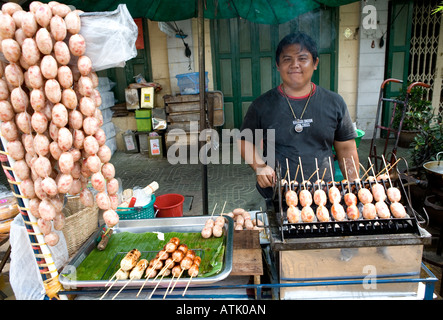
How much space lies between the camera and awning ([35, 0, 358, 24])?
146 inches

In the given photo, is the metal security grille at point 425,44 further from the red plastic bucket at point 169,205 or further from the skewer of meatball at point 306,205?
the skewer of meatball at point 306,205

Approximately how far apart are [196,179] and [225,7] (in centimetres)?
394

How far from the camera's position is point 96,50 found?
182 cm

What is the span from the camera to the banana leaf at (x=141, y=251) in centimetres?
205

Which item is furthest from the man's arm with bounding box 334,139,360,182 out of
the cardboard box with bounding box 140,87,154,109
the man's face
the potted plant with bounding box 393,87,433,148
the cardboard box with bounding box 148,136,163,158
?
the cardboard box with bounding box 140,87,154,109

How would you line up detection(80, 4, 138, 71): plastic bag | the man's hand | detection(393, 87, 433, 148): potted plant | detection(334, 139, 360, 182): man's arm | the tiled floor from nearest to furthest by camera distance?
detection(80, 4, 138, 71): plastic bag → the man's hand → detection(334, 139, 360, 182): man's arm → the tiled floor → detection(393, 87, 433, 148): potted plant

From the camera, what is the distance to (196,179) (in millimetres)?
7102

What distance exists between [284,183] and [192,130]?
21.1 feet

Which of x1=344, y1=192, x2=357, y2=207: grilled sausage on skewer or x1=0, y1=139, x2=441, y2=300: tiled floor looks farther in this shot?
x1=0, y1=139, x2=441, y2=300: tiled floor

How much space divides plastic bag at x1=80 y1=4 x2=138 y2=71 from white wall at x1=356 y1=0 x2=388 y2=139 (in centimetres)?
824

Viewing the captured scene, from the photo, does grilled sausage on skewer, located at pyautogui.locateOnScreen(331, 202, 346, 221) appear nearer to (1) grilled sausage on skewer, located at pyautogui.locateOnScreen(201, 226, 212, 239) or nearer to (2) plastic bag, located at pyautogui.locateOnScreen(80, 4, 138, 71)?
(1) grilled sausage on skewer, located at pyautogui.locateOnScreen(201, 226, 212, 239)

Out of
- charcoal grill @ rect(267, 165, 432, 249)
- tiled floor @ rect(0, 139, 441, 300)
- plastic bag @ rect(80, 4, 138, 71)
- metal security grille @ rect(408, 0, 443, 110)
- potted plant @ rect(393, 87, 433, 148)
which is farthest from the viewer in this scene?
metal security grille @ rect(408, 0, 443, 110)

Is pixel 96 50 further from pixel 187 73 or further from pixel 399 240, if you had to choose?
pixel 187 73

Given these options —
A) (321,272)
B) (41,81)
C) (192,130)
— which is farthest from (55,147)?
(192,130)
